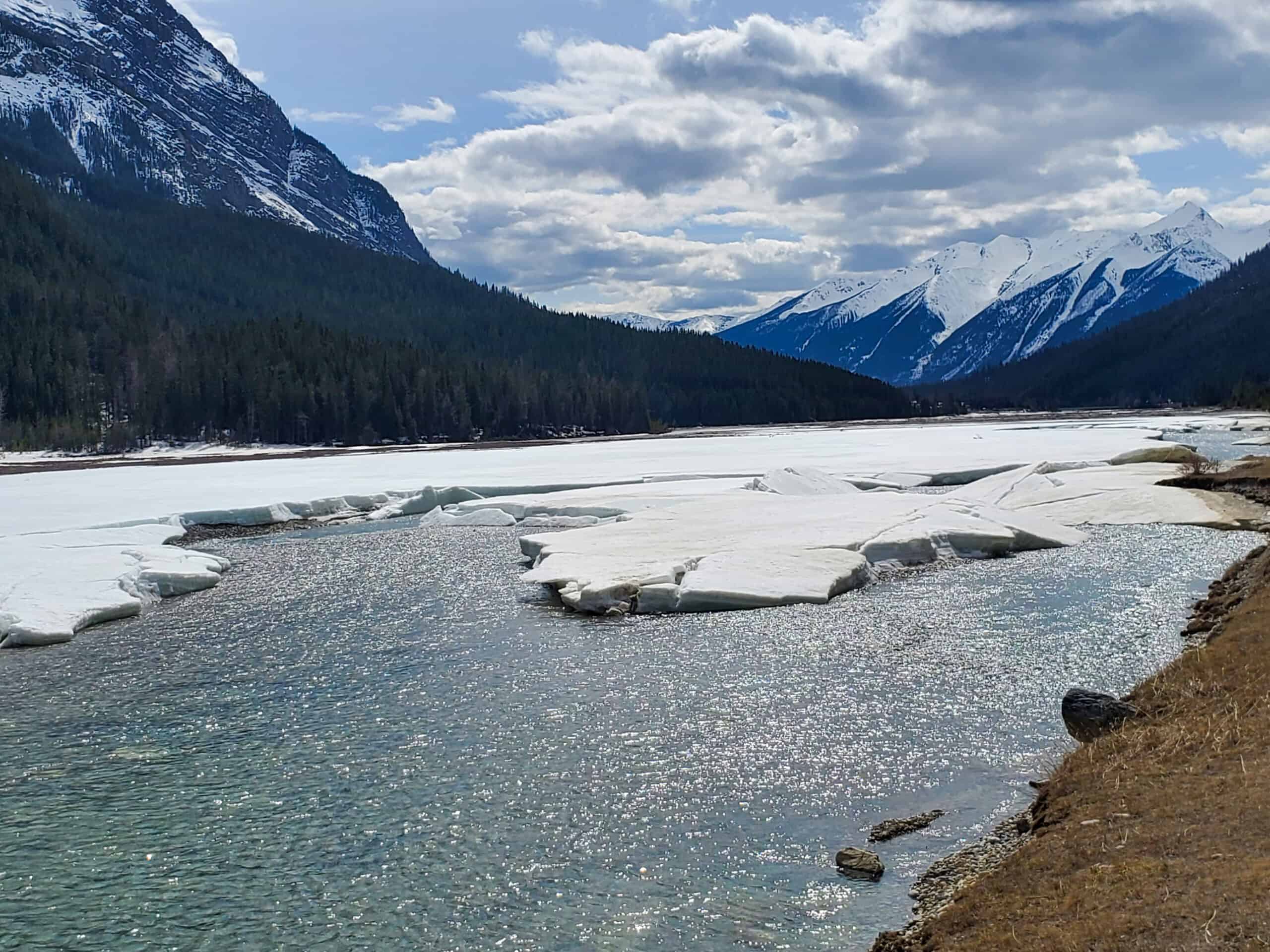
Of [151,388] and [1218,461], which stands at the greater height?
[151,388]

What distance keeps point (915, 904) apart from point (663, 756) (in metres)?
5.60

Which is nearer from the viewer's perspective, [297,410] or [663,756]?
[663,756]

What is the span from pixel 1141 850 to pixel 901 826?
3483 millimetres

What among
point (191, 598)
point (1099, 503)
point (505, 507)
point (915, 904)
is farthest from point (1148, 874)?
point (505, 507)

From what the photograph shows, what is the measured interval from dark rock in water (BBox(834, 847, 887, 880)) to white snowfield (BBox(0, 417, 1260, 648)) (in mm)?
14965

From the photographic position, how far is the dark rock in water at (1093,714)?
15086 mm

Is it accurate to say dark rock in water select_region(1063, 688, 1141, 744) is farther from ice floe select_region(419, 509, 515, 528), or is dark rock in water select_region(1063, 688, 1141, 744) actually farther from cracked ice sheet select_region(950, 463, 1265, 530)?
ice floe select_region(419, 509, 515, 528)

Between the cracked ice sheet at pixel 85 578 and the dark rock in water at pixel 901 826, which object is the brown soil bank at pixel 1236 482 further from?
the cracked ice sheet at pixel 85 578

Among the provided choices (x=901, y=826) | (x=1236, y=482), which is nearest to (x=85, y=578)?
(x=901, y=826)

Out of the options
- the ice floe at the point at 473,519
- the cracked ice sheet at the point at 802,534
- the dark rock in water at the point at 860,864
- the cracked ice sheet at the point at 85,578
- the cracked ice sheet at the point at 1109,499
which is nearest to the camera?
the dark rock in water at the point at 860,864

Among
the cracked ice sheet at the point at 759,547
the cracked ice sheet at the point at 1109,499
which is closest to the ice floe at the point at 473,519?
the cracked ice sheet at the point at 759,547

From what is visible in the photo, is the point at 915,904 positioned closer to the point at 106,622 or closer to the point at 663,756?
the point at 663,756

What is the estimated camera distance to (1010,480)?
49594 mm

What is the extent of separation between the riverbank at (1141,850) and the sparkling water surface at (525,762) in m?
0.77
